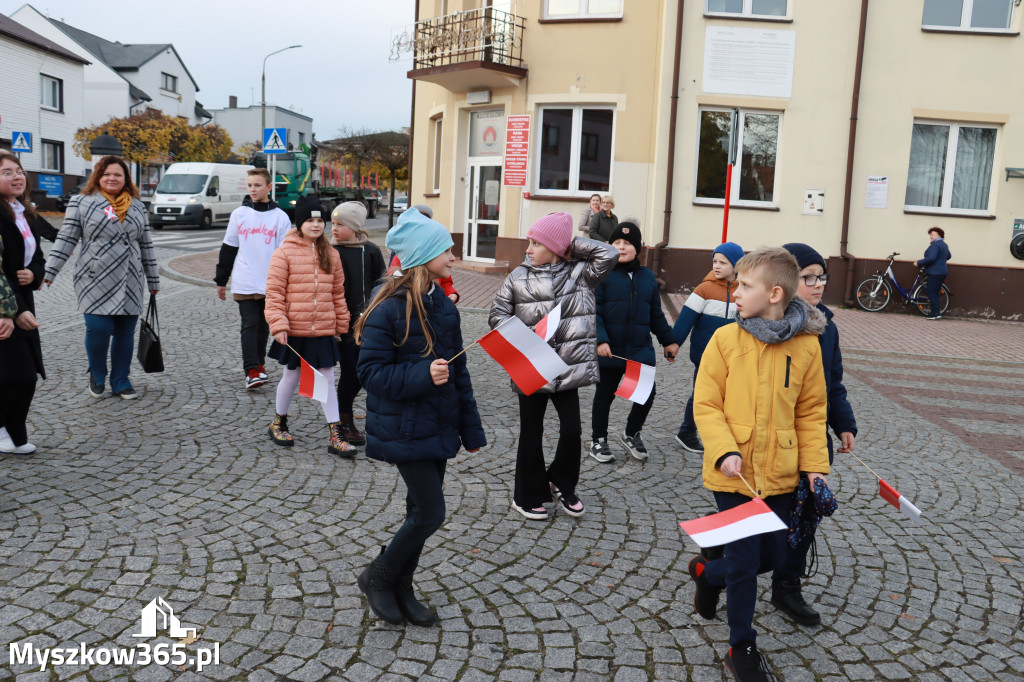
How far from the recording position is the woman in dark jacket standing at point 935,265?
643 inches

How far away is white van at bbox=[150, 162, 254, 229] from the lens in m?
31.6

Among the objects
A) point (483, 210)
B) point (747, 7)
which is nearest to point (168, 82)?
point (483, 210)

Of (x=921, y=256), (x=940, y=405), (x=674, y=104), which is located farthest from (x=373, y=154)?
(x=940, y=405)

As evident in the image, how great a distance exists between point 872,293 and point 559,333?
45.4 feet

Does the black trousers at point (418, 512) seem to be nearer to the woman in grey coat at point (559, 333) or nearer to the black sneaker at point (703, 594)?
the black sneaker at point (703, 594)

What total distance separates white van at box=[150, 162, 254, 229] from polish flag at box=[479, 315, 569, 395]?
3050 cm

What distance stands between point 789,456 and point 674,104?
1467cm

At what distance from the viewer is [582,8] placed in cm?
1762

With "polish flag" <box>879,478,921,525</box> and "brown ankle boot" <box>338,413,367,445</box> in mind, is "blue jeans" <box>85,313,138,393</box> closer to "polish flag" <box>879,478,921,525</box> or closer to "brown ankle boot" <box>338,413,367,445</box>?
"brown ankle boot" <box>338,413,367,445</box>

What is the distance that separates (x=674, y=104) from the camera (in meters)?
17.0

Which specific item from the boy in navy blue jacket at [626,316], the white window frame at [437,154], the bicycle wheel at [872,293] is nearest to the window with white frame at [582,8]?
the white window frame at [437,154]

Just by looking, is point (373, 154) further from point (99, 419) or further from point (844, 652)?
point (844, 652)

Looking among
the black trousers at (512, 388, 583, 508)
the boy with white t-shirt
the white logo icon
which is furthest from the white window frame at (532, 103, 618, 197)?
the white logo icon

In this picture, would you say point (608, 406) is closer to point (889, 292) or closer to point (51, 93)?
point (889, 292)
